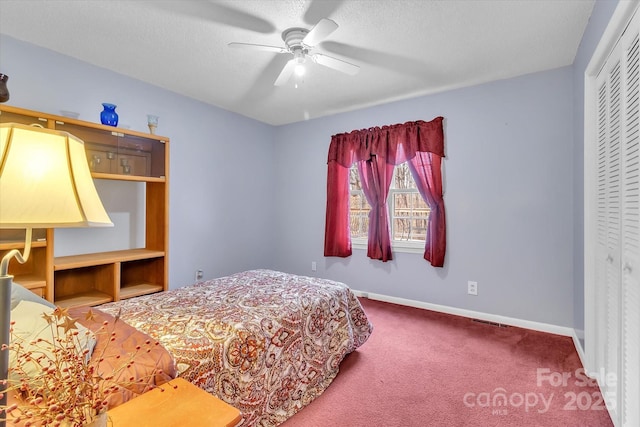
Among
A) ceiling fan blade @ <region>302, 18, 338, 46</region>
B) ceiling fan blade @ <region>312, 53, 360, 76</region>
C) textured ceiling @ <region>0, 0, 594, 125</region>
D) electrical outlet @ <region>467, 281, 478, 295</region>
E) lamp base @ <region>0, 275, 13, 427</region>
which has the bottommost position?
electrical outlet @ <region>467, 281, 478, 295</region>

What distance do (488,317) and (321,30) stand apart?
2963 millimetres

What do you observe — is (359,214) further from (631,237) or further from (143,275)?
(631,237)

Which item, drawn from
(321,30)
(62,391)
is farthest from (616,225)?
(62,391)

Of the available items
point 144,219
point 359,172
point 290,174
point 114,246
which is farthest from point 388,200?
point 114,246

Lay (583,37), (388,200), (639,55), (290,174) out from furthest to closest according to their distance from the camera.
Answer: (290,174) → (388,200) → (583,37) → (639,55)

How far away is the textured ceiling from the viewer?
1940mm

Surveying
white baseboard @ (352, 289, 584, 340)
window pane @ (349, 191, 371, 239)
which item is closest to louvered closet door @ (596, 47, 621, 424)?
white baseboard @ (352, 289, 584, 340)

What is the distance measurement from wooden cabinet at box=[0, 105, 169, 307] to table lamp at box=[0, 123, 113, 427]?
1826mm

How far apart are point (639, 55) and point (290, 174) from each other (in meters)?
3.63

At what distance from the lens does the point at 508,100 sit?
295 cm

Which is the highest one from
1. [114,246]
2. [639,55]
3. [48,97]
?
[48,97]

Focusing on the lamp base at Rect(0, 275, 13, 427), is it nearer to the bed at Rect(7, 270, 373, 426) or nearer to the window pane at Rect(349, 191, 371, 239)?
the bed at Rect(7, 270, 373, 426)

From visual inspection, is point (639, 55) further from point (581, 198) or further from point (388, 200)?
point (388, 200)

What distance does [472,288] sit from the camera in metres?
3.14
